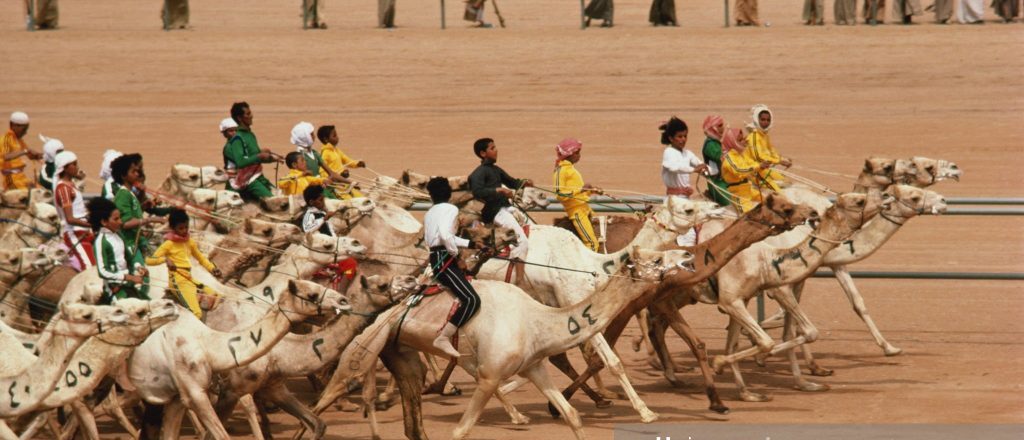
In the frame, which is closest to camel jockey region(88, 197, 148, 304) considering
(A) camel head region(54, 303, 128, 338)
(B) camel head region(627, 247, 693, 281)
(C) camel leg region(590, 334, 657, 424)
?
(A) camel head region(54, 303, 128, 338)

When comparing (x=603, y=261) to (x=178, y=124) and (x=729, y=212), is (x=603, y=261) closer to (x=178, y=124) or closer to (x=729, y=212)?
(x=729, y=212)

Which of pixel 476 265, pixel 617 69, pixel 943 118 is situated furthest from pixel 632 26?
pixel 476 265

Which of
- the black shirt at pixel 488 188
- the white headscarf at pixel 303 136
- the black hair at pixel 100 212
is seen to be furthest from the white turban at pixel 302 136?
the black hair at pixel 100 212

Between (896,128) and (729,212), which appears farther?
(896,128)

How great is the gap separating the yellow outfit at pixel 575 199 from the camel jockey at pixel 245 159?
126 inches

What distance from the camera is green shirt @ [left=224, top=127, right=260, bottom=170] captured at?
65.1ft

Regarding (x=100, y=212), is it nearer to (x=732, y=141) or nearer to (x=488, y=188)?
(x=488, y=188)

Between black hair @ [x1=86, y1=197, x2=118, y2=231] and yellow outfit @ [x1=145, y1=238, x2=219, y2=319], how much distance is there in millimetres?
761

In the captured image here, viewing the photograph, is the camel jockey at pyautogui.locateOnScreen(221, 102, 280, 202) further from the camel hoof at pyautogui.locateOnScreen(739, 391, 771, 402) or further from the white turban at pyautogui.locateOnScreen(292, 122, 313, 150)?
the camel hoof at pyautogui.locateOnScreen(739, 391, 771, 402)

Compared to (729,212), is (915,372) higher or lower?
lower

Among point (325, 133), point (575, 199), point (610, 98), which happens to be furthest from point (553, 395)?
point (610, 98)

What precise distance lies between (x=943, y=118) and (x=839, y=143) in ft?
8.48

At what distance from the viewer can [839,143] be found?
31.0 m

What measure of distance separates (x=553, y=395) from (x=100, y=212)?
372cm
